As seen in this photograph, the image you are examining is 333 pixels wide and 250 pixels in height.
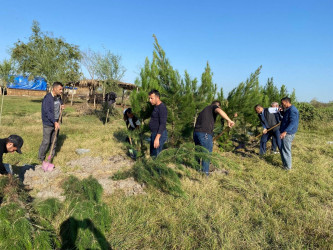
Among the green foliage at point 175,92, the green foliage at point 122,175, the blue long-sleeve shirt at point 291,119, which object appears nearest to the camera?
the green foliage at point 122,175

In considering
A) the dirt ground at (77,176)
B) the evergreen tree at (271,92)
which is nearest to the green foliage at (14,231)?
the dirt ground at (77,176)

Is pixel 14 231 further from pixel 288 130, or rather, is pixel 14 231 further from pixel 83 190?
pixel 288 130

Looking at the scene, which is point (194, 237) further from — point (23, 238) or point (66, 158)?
point (66, 158)

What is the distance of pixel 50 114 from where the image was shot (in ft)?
13.3

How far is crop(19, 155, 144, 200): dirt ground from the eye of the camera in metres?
3.11

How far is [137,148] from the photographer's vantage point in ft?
17.6

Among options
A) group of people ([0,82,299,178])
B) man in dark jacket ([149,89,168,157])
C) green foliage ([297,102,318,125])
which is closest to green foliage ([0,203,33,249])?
group of people ([0,82,299,178])

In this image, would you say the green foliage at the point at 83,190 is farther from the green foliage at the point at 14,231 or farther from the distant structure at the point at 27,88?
the distant structure at the point at 27,88

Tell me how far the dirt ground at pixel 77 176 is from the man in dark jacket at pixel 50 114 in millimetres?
602

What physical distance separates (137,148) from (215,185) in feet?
8.12

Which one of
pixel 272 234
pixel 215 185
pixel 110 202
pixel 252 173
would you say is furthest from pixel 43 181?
pixel 252 173

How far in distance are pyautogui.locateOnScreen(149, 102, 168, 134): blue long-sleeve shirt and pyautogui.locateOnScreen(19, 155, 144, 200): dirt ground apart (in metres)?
0.99

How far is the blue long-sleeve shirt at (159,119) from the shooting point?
12.1 ft

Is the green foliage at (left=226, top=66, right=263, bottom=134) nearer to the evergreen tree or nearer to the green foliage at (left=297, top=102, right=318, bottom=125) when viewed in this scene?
the evergreen tree
